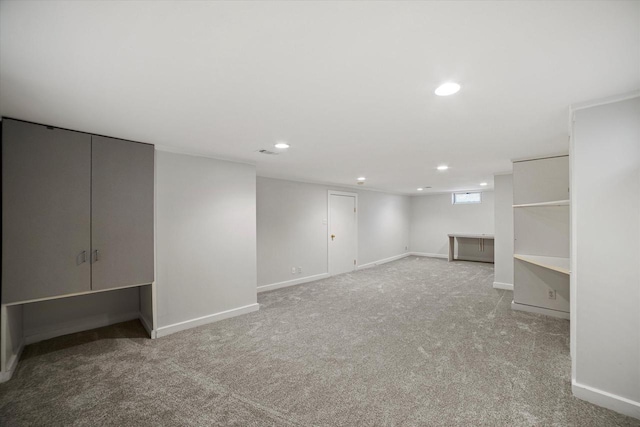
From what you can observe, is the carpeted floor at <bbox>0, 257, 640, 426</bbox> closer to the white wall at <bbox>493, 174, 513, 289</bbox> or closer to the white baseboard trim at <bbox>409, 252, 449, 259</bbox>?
the white wall at <bbox>493, 174, 513, 289</bbox>

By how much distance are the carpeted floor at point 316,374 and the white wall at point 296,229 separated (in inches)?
60.9

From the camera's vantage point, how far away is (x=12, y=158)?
2369 mm

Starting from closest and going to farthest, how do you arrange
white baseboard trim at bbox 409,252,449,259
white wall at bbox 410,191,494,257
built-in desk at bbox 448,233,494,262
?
built-in desk at bbox 448,233,494,262 < white wall at bbox 410,191,494,257 < white baseboard trim at bbox 409,252,449,259

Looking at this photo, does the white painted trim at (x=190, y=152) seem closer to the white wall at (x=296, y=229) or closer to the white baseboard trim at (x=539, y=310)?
the white wall at (x=296, y=229)

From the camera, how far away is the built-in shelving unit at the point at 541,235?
384cm

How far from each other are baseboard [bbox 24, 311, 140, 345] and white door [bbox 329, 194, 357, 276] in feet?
13.7

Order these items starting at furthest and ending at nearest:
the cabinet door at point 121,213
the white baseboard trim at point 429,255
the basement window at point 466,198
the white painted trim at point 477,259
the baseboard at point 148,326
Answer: the white baseboard trim at point 429,255 < the basement window at point 466,198 < the white painted trim at point 477,259 < the baseboard at point 148,326 < the cabinet door at point 121,213

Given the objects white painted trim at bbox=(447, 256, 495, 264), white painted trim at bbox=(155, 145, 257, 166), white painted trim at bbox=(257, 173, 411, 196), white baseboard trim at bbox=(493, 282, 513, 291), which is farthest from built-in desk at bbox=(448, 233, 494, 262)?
white painted trim at bbox=(155, 145, 257, 166)

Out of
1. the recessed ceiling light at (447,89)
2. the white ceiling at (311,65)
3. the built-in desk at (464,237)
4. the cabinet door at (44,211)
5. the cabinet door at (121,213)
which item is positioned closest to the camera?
the white ceiling at (311,65)

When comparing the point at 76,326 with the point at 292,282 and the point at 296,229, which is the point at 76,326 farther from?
the point at 296,229

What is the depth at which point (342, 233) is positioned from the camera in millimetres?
7027

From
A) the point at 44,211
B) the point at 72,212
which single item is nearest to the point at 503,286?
the point at 72,212

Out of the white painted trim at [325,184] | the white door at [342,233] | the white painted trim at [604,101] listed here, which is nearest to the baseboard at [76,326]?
the white painted trim at [325,184]

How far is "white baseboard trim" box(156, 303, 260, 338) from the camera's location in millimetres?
A: 3332
